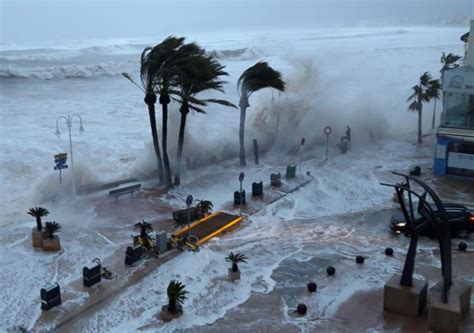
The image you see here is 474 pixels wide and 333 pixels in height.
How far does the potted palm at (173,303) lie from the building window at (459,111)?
1820cm

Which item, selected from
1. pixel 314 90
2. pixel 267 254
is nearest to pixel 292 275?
pixel 267 254

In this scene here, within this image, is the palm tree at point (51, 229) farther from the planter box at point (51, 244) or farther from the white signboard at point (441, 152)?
the white signboard at point (441, 152)

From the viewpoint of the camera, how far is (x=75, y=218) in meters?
21.7

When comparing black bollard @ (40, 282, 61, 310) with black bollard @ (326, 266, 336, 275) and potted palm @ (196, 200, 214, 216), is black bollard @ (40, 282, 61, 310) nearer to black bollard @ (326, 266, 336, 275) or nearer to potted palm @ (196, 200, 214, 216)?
black bollard @ (326, 266, 336, 275)

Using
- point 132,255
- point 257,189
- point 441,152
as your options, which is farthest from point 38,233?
point 441,152

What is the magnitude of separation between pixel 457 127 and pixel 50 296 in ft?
67.2

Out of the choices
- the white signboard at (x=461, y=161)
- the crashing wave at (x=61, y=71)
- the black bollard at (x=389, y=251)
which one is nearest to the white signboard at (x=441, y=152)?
the white signboard at (x=461, y=161)

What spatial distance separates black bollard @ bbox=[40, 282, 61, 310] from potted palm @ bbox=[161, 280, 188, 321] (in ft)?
8.73

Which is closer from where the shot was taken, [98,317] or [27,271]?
[98,317]

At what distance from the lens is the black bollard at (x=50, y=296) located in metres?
14.3

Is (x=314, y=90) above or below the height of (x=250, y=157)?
above

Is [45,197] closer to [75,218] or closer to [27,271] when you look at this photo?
[75,218]

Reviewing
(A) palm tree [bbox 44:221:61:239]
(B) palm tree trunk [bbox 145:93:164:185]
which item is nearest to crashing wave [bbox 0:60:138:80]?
(B) palm tree trunk [bbox 145:93:164:185]

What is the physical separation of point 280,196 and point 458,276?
9415mm
